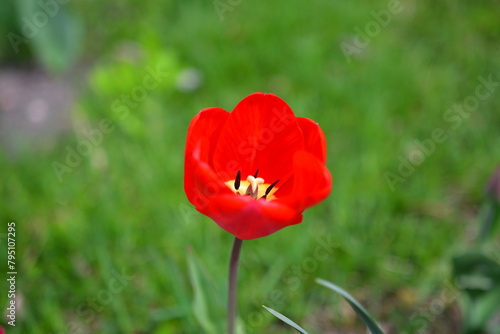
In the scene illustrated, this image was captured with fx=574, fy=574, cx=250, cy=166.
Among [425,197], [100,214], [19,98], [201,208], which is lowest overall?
[19,98]

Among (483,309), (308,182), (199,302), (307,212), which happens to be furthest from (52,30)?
(483,309)

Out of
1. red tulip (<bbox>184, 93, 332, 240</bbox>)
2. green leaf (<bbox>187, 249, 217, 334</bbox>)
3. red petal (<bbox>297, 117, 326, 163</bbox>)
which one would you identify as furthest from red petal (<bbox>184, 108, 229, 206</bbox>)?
green leaf (<bbox>187, 249, 217, 334</bbox>)

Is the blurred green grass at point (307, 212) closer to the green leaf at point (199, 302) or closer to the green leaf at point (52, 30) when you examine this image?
the green leaf at point (199, 302)

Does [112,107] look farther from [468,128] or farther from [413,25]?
[413,25]

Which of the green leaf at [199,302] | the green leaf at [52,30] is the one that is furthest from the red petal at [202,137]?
the green leaf at [52,30]

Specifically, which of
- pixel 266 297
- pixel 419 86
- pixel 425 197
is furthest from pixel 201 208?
pixel 419 86

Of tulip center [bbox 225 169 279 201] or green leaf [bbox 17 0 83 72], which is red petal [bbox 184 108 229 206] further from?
green leaf [bbox 17 0 83 72]
